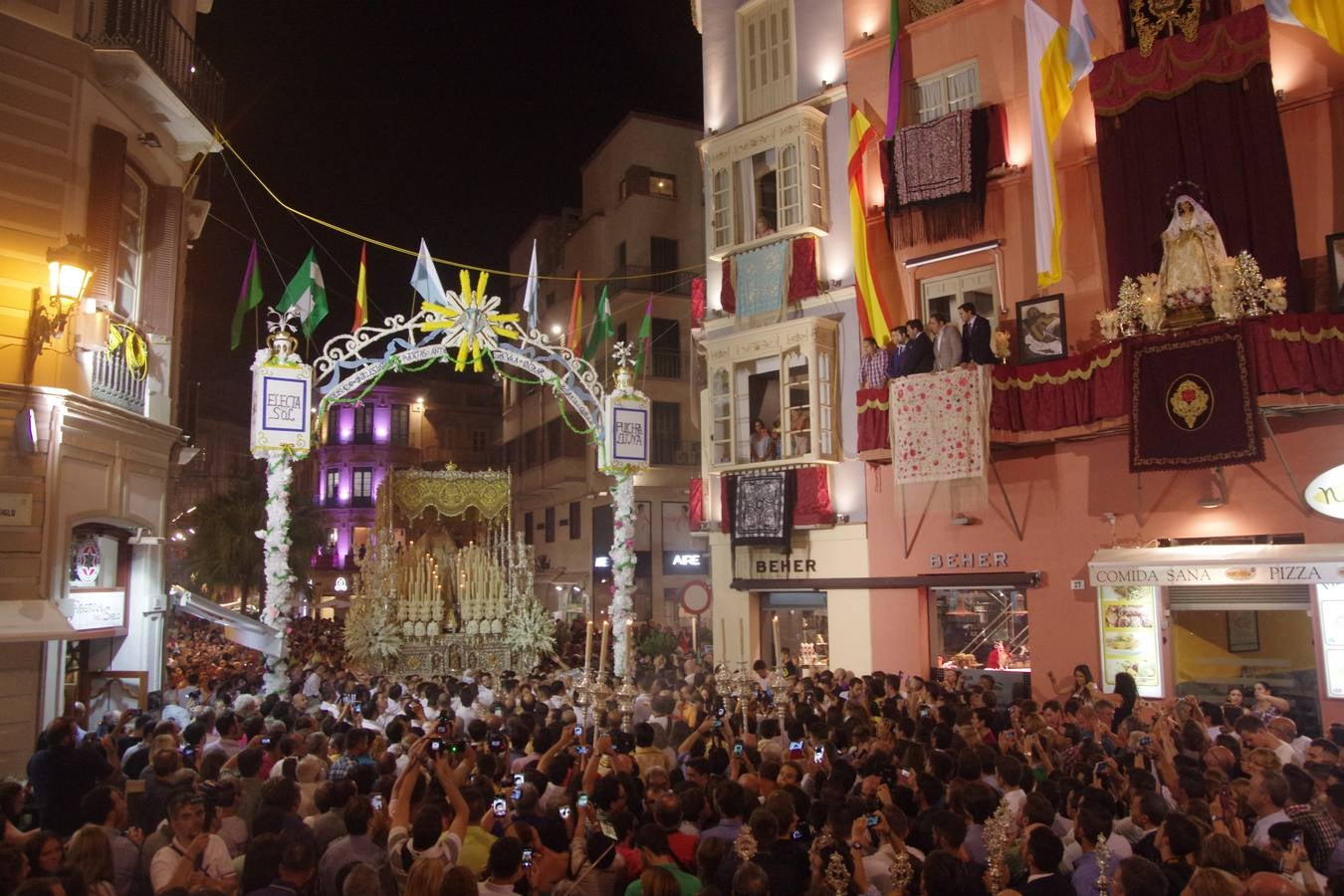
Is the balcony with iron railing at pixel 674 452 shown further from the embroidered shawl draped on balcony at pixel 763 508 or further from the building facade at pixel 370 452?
the building facade at pixel 370 452

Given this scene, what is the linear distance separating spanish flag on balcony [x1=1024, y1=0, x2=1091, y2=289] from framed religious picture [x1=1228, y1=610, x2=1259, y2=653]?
576 centimetres

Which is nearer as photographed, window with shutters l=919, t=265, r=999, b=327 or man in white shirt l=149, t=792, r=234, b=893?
man in white shirt l=149, t=792, r=234, b=893

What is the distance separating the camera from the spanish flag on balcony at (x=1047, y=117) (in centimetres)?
1523

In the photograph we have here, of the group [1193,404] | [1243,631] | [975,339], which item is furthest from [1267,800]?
[975,339]

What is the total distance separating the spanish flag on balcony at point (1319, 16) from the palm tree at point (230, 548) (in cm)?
3406

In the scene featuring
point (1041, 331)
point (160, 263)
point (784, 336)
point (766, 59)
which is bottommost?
point (1041, 331)

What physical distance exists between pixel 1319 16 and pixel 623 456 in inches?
494

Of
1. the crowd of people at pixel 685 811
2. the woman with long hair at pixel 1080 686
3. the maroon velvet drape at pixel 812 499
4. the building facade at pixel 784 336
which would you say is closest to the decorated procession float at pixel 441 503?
the building facade at pixel 784 336

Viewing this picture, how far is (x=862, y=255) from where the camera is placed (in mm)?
18094

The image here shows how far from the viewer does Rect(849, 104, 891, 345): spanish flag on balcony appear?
17.9m

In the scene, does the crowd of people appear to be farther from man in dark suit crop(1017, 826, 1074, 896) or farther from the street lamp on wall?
the street lamp on wall

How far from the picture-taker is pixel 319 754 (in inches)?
345

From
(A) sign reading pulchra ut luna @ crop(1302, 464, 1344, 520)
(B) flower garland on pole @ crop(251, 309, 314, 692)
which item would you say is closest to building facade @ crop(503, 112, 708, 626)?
(B) flower garland on pole @ crop(251, 309, 314, 692)

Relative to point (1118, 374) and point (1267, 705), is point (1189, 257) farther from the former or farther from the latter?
point (1267, 705)
